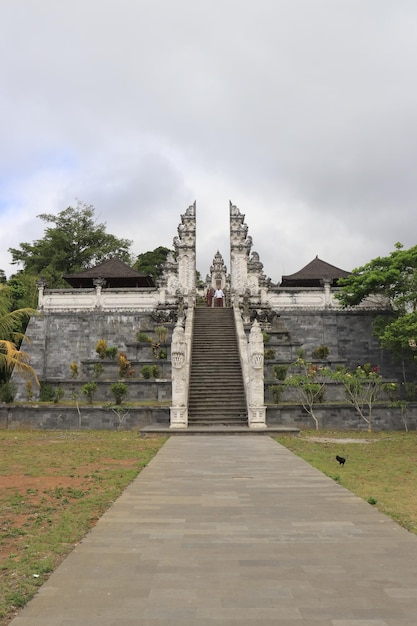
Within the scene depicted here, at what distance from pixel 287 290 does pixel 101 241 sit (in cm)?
2023

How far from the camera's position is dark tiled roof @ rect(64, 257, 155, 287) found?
1190 inches

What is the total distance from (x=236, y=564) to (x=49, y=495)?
4026 mm

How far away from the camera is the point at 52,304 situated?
27.5m

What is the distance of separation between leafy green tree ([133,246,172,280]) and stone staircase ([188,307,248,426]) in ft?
74.9

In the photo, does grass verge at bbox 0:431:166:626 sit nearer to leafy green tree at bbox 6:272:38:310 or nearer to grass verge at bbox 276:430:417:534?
grass verge at bbox 276:430:417:534

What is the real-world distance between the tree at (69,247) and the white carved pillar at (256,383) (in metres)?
24.4

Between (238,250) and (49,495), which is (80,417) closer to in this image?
(49,495)

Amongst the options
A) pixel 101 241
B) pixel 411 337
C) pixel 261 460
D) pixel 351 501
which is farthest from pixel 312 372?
pixel 101 241

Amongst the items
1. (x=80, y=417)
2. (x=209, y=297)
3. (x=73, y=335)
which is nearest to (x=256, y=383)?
(x=80, y=417)

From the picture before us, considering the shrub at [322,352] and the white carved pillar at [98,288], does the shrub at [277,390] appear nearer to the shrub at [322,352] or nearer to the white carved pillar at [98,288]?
the shrub at [322,352]

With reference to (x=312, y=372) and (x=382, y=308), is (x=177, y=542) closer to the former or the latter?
(x=312, y=372)

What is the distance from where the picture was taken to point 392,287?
79.8 ft

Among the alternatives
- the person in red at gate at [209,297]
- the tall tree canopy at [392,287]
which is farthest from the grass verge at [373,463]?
the person in red at gate at [209,297]

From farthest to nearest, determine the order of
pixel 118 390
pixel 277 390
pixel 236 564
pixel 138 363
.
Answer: pixel 138 363 < pixel 277 390 < pixel 118 390 < pixel 236 564
